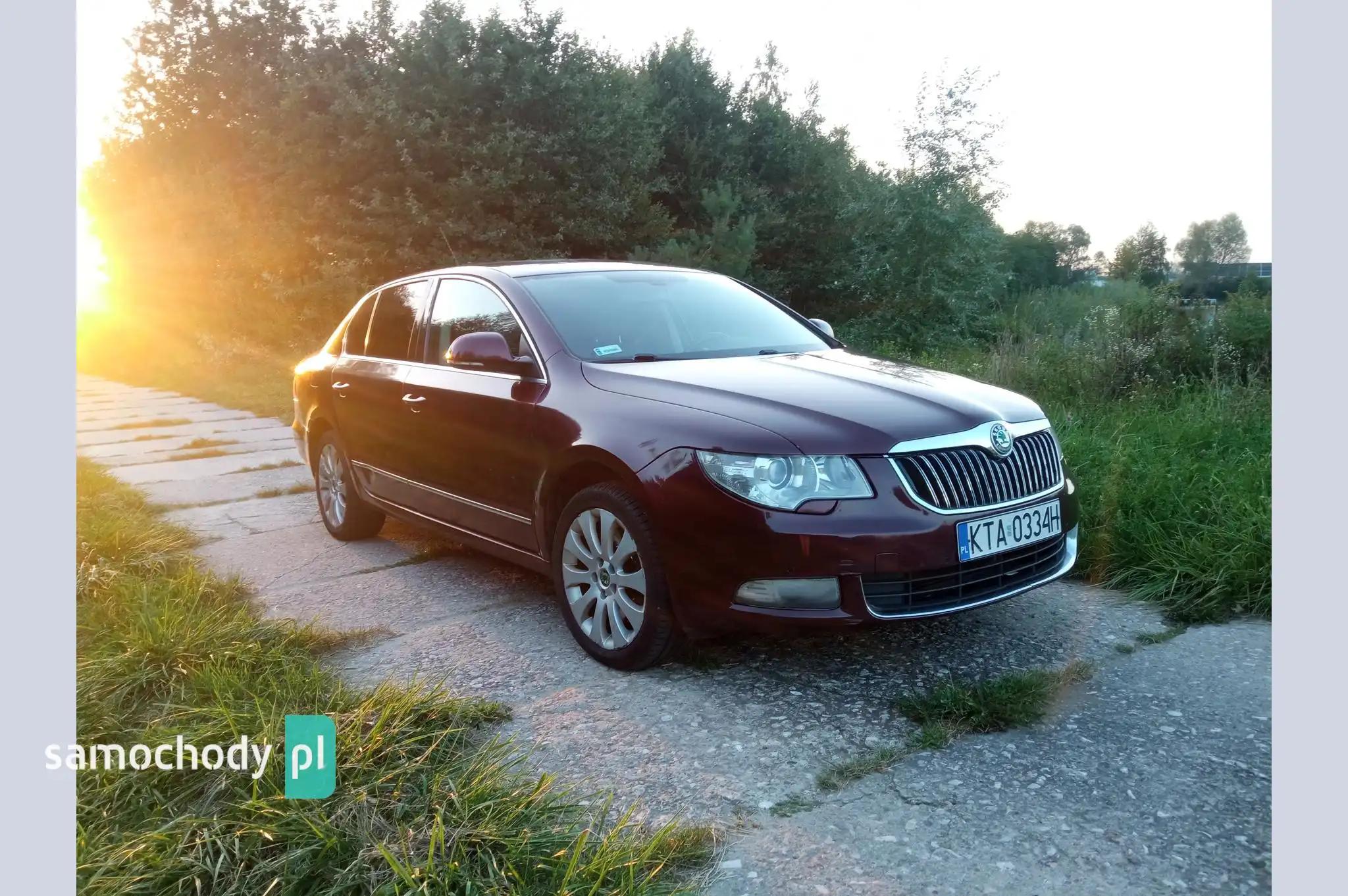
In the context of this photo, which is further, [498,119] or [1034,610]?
[498,119]

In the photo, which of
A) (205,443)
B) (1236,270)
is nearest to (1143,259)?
(1236,270)

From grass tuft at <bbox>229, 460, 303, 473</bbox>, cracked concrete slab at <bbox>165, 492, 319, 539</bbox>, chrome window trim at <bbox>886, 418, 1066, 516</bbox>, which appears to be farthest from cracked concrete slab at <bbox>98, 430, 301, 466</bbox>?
chrome window trim at <bbox>886, 418, 1066, 516</bbox>

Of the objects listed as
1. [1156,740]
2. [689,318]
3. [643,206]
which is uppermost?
[643,206]

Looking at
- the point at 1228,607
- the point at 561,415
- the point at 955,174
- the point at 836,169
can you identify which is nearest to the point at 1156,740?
the point at 1228,607

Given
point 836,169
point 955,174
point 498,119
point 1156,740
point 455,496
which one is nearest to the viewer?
point 1156,740

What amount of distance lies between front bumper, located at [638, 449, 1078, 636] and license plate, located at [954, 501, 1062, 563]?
4 centimetres

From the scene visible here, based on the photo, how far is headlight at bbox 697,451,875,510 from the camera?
10.0ft

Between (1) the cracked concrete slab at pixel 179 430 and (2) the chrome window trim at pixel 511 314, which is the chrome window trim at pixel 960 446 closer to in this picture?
(2) the chrome window trim at pixel 511 314

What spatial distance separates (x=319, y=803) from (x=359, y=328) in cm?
360

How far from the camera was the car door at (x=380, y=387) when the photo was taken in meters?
4.93

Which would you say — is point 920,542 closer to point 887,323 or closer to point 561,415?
point 561,415

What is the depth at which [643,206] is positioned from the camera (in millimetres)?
20938

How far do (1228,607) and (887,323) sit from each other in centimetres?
2047

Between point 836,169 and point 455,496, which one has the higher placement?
point 836,169
